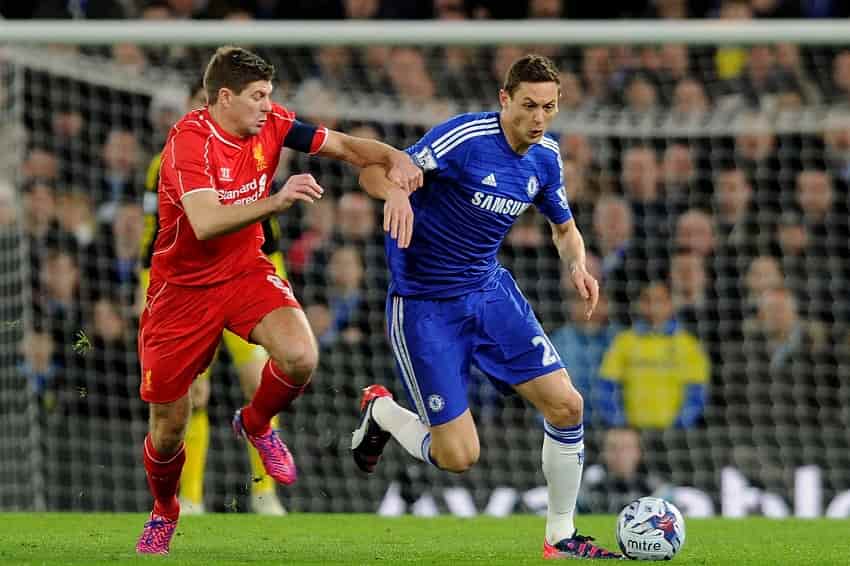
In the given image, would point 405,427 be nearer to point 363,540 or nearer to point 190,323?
point 363,540

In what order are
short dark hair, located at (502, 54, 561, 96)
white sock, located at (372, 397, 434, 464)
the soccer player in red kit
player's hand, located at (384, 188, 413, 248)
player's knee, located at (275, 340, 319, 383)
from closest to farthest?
player's hand, located at (384, 188, 413, 248)
the soccer player in red kit
short dark hair, located at (502, 54, 561, 96)
player's knee, located at (275, 340, 319, 383)
white sock, located at (372, 397, 434, 464)

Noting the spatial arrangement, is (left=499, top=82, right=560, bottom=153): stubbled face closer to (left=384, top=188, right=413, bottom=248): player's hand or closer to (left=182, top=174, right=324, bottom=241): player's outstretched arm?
(left=384, top=188, right=413, bottom=248): player's hand

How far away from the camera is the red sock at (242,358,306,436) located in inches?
281

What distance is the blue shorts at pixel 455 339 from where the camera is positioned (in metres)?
6.95

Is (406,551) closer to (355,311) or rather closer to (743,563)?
(743,563)

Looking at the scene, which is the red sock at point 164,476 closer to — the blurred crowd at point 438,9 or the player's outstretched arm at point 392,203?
the player's outstretched arm at point 392,203

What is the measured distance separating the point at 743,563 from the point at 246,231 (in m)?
2.60

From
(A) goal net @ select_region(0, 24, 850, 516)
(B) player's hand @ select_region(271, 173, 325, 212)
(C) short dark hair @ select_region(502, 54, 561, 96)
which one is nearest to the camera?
(B) player's hand @ select_region(271, 173, 325, 212)

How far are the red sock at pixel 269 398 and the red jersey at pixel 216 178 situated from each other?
534 millimetres

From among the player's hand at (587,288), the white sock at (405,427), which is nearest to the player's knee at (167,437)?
the white sock at (405,427)

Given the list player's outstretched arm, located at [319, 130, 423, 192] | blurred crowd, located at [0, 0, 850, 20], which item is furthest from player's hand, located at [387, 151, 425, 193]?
blurred crowd, located at [0, 0, 850, 20]

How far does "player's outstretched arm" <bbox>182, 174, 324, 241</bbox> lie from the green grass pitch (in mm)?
1354

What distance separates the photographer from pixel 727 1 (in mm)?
13117

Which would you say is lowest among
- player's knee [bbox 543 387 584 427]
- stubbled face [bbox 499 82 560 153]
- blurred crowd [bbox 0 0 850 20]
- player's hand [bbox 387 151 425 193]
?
player's knee [bbox 543 387 584 427]
